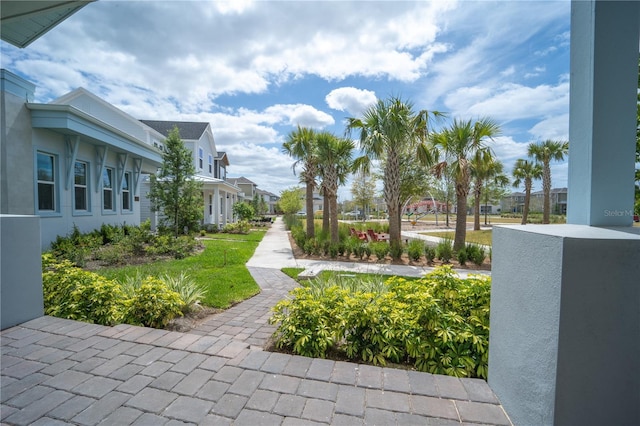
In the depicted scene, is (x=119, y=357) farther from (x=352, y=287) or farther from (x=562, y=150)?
(x=562, y=150)

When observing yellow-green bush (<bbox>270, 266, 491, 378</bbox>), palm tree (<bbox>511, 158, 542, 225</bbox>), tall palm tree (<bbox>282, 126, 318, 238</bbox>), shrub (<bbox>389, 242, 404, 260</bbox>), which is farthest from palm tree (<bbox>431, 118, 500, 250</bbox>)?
palm tree (<bbox>511, 158, 542, 225</bbox>)

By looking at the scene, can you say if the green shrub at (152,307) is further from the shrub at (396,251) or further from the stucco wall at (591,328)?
the shrub at (396,251)

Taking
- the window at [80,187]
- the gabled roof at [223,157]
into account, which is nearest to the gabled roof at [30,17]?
the window at [80,187]

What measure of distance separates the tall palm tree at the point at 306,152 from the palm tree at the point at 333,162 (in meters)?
0.59

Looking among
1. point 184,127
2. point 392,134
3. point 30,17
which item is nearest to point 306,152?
point 392,134

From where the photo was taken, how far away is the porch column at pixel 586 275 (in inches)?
61.9

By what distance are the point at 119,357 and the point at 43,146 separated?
923cm

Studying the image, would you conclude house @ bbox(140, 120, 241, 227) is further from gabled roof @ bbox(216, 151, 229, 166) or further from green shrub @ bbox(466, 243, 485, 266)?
green shrub @ bbox(466, 243, 485, 266)

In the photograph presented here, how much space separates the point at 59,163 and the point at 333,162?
33.0ft

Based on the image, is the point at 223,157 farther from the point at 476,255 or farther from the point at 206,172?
the point at 476,255

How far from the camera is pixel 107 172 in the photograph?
39.0 feet

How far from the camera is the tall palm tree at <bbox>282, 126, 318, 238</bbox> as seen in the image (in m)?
13.6

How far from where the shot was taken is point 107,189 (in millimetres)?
11906

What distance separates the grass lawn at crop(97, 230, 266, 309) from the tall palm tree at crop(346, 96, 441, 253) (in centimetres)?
572
